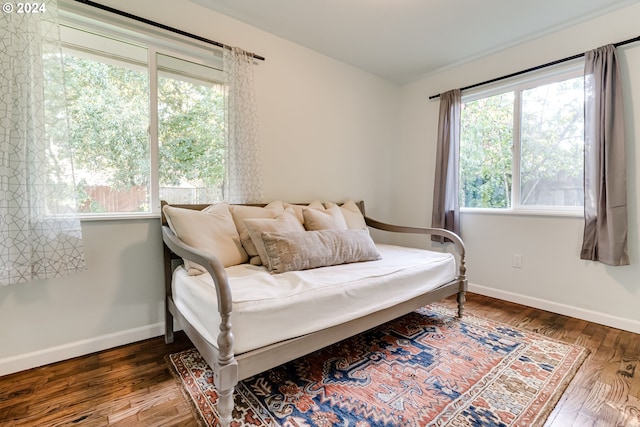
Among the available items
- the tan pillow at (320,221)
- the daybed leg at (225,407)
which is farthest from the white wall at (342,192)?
the daybed leg at (225,407)

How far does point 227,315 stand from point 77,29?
2045mm

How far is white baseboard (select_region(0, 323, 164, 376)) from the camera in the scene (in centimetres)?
156

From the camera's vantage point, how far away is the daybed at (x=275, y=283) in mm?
1153

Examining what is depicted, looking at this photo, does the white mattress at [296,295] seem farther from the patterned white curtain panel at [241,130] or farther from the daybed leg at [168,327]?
the patterned white curtain panel at [241,130]

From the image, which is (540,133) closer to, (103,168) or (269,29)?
(269,29)

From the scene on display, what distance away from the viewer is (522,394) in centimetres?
140

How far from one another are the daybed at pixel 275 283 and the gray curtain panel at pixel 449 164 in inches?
28.8

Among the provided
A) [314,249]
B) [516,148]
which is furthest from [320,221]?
[516,148]

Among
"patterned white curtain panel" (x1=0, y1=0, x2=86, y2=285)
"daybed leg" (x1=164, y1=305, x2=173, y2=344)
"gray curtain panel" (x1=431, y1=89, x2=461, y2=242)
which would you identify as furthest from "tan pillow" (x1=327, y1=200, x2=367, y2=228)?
"patterned white curtain panel" (x1=0, y1=0, x2=86, y2=285)

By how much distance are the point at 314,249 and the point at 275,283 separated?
43 centimetres

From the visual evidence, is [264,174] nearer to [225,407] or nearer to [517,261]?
[225,407]

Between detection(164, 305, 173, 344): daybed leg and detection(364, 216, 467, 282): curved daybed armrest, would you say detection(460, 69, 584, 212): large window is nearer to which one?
detection(364, 216, 467, 282): curved daybed armrest

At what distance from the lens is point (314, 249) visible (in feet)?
5.99

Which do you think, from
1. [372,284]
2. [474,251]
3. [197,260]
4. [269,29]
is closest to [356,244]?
[372,284]
